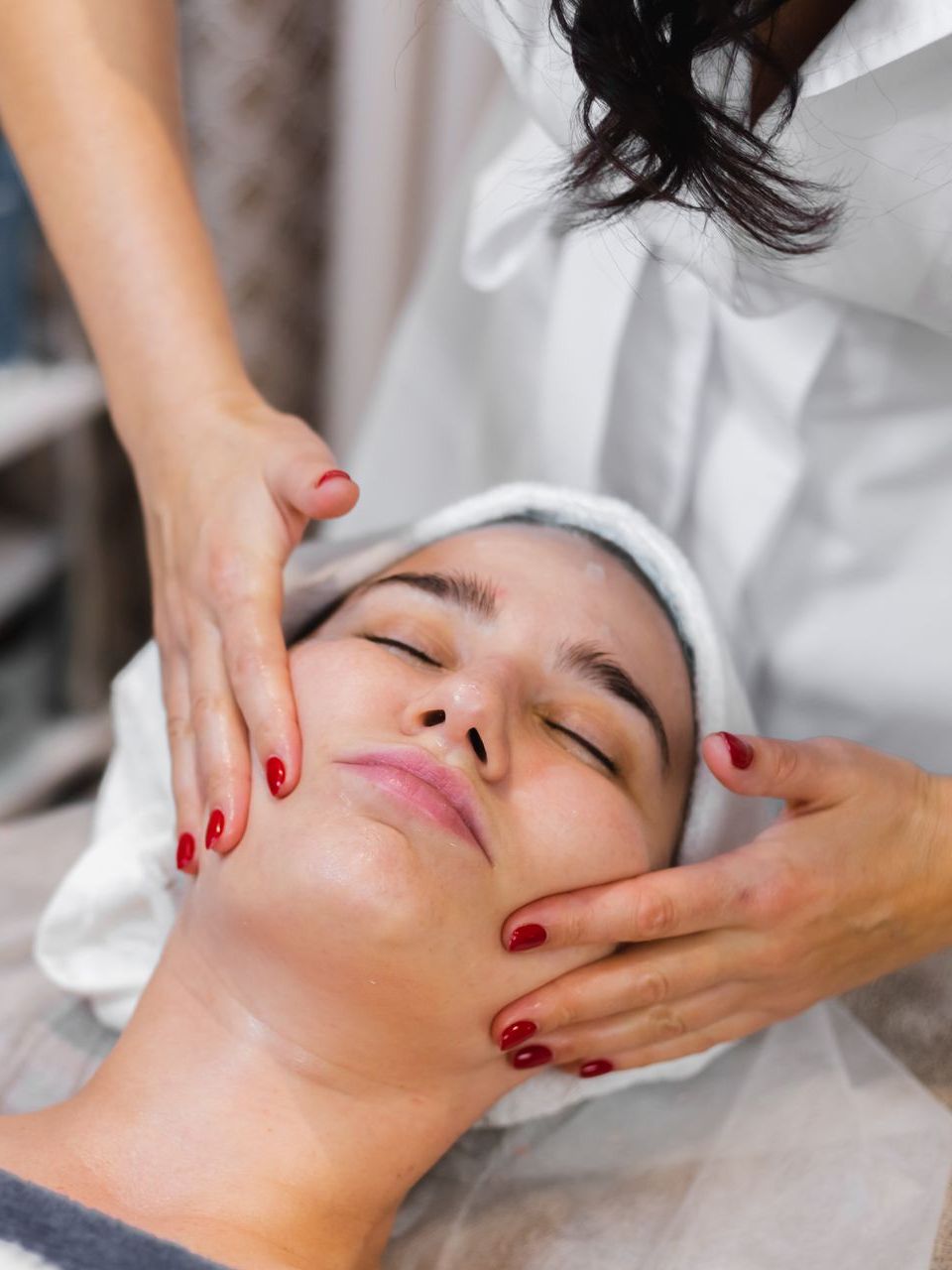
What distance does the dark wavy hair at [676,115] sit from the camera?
76 cm

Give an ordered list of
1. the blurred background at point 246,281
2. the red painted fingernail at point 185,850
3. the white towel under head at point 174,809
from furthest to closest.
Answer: the blurred background at point 246,281
the white towel under head at point 174,809
the red painted fingernail at point 185,850

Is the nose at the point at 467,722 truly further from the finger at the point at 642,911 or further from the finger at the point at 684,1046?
the finger at the point at 684,1046

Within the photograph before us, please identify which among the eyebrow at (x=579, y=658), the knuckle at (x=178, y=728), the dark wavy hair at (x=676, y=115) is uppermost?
the dark wavy hair at (x=676, y=115)

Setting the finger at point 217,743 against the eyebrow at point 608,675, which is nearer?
the finger at point 217,743

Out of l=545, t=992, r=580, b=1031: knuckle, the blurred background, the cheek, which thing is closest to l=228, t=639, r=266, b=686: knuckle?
the cheek

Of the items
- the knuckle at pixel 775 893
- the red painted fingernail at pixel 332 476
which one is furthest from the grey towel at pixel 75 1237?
the red painted fingernail at pixel 332 476

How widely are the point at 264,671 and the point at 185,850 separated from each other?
15 centimetres

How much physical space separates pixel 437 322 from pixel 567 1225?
97 centimetres

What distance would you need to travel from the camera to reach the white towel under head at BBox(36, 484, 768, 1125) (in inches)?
42.1

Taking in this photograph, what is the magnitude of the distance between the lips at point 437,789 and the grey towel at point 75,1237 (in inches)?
11.8

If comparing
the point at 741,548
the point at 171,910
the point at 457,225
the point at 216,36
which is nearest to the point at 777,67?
the point at 741,548

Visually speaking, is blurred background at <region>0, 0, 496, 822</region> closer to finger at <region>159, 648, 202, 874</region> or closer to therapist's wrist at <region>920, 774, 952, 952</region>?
finger at <region>159, 648, 202, 874</region>

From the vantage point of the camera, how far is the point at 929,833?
929 millimetres

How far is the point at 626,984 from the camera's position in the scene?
0.89m
